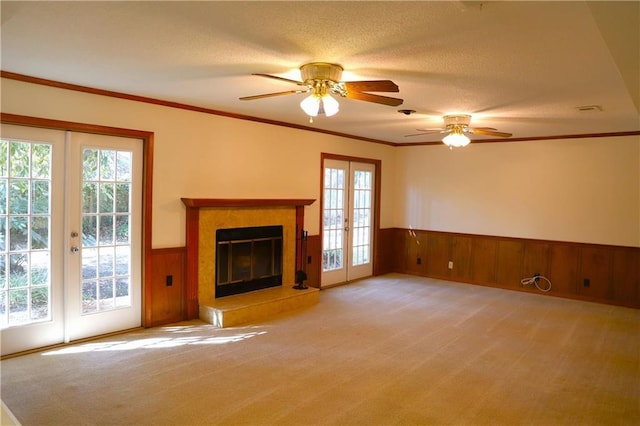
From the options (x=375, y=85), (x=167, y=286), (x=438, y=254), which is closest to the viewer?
(x=375, y=85)

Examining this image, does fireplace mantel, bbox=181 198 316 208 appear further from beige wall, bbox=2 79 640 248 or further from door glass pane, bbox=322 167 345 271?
door glass pane, bbox=322 167 345 271

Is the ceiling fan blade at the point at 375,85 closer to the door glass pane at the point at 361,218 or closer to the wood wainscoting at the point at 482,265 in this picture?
the wood wainscoting at the point at 482,265

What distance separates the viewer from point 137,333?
4379 millimetres

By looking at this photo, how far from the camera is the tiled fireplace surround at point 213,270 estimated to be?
15.7 ft

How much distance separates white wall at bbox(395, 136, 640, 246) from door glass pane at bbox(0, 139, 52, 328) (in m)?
5.77

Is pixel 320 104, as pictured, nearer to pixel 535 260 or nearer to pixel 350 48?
pixel 350 48

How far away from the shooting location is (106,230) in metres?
4.29

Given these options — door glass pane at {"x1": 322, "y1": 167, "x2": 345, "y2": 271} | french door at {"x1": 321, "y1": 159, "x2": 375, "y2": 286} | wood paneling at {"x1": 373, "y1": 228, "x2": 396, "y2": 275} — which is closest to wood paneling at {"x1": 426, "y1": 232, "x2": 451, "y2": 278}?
wood paneling at {"x1": 373, "y1": 228, "x2": 396, "y2": 275}

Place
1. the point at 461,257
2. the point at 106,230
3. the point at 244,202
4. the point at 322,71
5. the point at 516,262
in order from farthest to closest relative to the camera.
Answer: the point at 461,257
the point at 516,262
the point at 244,202
the point at 106,230
the point at 322,71

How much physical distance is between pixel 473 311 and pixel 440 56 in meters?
3.66

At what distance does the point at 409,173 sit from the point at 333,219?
6.40ft

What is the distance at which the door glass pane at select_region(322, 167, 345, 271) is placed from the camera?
676cm

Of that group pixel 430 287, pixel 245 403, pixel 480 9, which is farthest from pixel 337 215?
pixel 480 9

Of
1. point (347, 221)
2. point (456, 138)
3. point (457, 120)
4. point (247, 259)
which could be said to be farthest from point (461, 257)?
point (247, 259)
